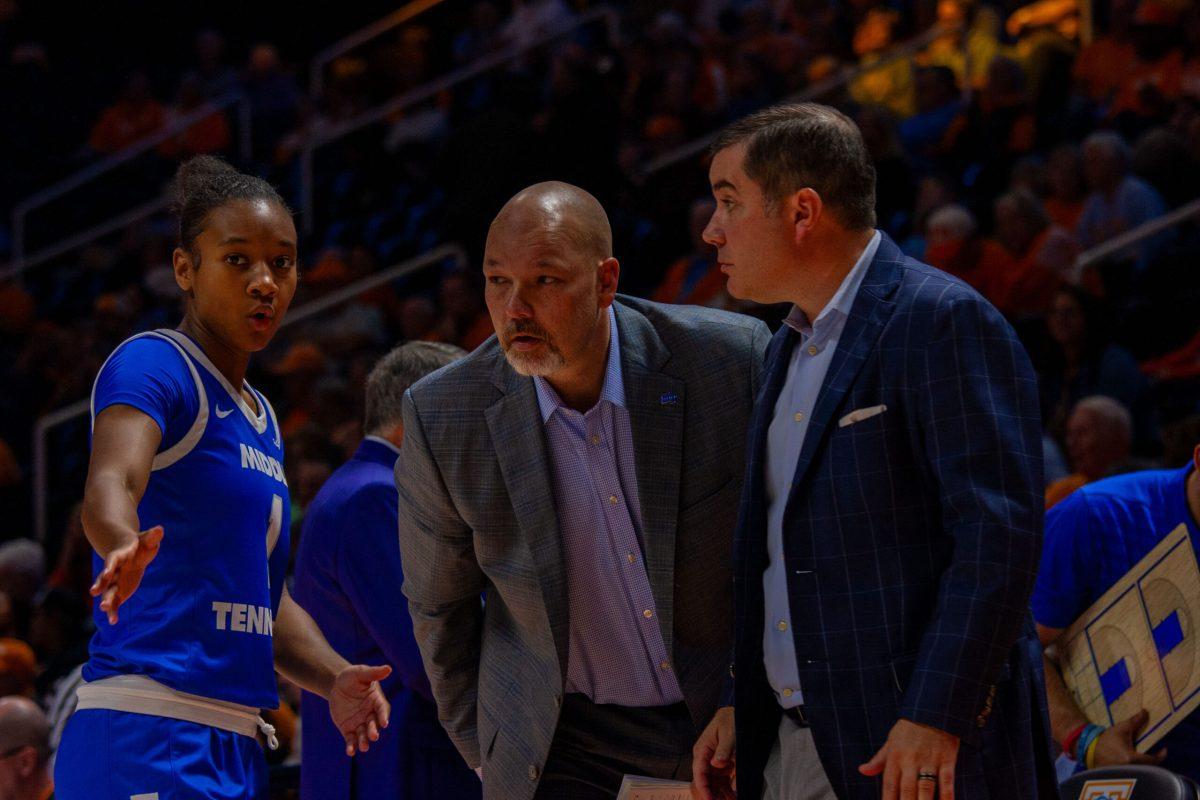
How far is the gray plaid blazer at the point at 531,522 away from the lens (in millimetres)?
3109

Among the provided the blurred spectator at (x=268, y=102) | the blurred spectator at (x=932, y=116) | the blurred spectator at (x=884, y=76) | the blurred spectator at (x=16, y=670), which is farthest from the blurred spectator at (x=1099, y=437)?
the blurred spectator at (x=268, y=102)

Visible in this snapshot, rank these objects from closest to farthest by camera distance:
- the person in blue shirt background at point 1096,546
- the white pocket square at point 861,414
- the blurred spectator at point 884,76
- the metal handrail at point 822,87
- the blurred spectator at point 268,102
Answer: the white pocket square at point 861,414 < the person in blue shirt background at point 1096,546 < the metal handrail at point 822,87 < the blurred spectator at point 884,76 < the blurred spectator at point 268,102

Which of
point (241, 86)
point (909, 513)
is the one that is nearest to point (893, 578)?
point (909, 513)

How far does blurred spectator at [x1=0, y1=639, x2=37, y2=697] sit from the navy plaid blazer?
500 cm

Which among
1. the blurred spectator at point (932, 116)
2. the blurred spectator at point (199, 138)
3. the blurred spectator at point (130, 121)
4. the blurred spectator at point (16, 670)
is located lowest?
the blurred spectator at point (16, 670)

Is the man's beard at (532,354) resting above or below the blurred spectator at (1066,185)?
below

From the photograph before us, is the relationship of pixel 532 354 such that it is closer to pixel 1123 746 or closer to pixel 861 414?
pixel 861 414

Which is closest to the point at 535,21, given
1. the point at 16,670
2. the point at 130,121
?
the point at 130,121

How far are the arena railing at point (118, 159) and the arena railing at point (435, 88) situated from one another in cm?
84

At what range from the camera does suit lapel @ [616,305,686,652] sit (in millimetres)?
3096

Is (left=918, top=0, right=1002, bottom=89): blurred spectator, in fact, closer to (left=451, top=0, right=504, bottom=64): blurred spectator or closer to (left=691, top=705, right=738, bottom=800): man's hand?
(left=451, top=0, right=504, bottom=64): blurred spectator

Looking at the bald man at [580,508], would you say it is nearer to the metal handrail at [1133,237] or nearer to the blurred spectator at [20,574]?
the metal handrail at [1133,237]

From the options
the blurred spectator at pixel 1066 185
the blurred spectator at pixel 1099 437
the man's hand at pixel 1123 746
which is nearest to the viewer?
the man's hand at pixel 1123 746

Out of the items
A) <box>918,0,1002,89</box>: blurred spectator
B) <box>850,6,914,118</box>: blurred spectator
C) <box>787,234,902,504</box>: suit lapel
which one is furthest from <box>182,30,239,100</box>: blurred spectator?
<box>787,234,902,504</box>: suit lapel
